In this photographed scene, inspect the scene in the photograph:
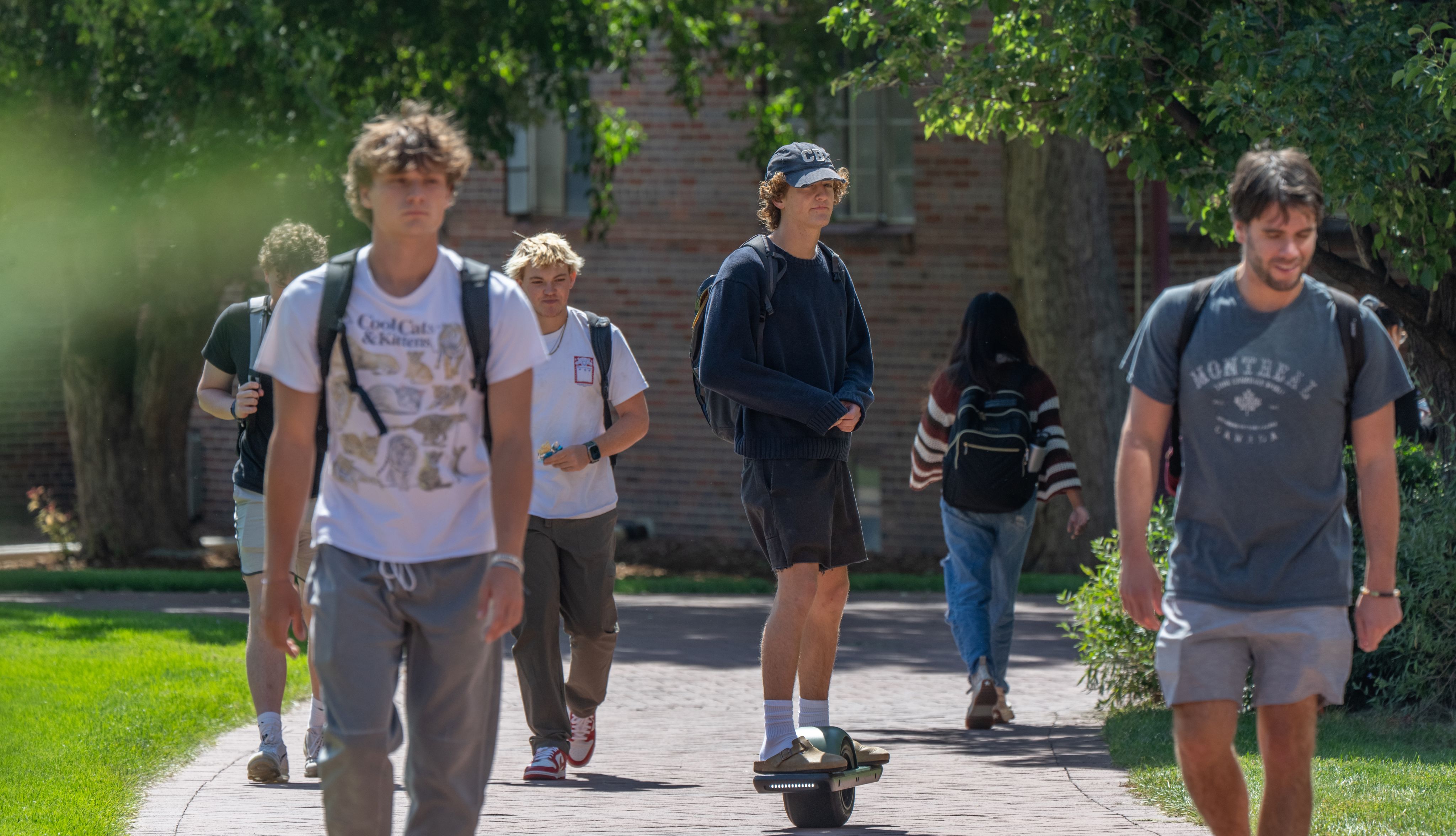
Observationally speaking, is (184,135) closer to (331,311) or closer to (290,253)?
(290,253)

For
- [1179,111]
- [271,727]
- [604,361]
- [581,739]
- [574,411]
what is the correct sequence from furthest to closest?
[1179,111]
[581,739]
[604,361]
[574,411]
[271,727]

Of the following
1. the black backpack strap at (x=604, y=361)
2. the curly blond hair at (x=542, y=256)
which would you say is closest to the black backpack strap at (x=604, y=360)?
the black backpack strap at (x=604, y=361)

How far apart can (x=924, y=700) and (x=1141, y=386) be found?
5127mm

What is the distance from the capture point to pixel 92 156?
53.8 feet

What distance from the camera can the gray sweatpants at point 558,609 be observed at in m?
6.58

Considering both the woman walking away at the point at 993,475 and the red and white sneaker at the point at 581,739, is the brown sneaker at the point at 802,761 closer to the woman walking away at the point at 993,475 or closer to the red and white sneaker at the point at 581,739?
the red and white sneaker at the point at 581,739

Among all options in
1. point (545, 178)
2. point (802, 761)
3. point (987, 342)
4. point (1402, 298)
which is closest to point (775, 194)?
point (802, 761)

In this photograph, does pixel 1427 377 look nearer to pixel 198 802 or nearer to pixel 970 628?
pixel 970 628

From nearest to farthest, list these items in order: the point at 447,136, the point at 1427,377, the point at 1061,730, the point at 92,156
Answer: the point at 447,136, the point at 1061,730, the point at 1427,377, the point at 92,156

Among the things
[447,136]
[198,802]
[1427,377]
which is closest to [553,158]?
[1427,377]

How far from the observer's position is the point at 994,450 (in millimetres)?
8109

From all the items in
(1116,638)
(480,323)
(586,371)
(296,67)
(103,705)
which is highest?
(296,67)

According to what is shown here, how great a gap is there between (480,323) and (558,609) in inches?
117

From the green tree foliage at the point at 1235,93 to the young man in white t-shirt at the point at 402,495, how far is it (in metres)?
3.98
